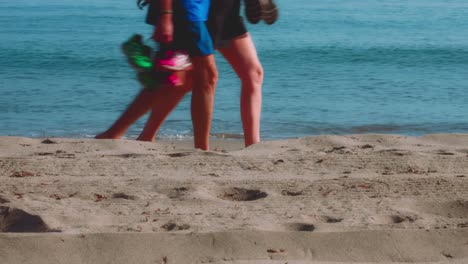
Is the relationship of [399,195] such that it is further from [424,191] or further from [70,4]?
[70,4]

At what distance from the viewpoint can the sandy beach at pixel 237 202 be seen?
3.35 m

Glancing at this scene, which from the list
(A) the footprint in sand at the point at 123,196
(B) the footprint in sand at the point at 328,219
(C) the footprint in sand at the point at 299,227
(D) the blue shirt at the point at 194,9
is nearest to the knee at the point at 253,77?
(D) the blue shirt at the point at 194,9

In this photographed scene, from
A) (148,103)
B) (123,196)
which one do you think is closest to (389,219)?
(123,196)

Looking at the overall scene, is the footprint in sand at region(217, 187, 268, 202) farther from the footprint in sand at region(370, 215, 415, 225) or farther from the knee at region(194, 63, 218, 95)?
the knee at region(194, 63, 218, 95)

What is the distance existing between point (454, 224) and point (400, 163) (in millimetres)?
1281

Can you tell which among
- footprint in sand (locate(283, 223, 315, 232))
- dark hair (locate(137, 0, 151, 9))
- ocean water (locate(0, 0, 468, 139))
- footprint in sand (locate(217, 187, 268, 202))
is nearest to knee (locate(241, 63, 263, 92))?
dark hair (locate(137, 0, 151, 9))

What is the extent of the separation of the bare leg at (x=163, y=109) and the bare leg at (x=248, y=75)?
335 millimetres

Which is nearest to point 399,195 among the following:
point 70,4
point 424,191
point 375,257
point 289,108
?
point 424,191

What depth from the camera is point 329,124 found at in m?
8.91

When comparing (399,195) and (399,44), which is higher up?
(399,195)

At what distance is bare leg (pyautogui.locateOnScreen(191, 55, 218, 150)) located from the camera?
16.9 ft

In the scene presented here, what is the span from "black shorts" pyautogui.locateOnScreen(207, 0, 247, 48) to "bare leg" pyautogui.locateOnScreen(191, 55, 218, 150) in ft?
0.60

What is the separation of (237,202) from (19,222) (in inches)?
42.1

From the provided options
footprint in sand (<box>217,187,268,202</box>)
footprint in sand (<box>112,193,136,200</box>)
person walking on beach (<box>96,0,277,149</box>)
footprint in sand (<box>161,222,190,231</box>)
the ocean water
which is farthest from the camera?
the ocean water
